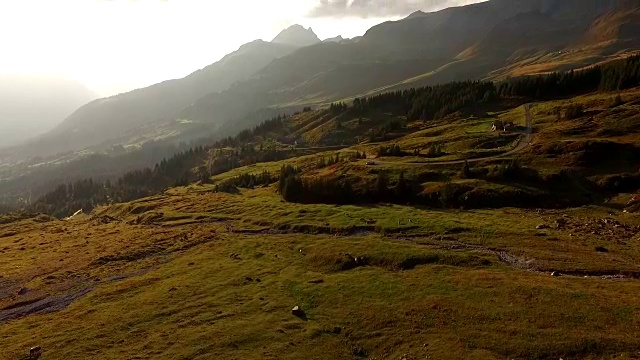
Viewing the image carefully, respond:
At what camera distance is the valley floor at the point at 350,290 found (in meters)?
38.4

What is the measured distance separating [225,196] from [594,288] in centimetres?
11446

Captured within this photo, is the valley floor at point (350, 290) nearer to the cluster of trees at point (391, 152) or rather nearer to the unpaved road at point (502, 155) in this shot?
the unpaved road at point (502, 155)

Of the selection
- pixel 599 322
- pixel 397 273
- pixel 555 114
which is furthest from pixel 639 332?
pixel 555 114

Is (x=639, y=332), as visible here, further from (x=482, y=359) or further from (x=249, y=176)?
(x=249, y=176)

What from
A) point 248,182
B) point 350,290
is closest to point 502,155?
point 350,290

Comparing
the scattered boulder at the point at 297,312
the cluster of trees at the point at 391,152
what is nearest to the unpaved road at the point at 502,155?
the cluster of trees at the point at 391,152

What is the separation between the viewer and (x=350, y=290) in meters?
51.8

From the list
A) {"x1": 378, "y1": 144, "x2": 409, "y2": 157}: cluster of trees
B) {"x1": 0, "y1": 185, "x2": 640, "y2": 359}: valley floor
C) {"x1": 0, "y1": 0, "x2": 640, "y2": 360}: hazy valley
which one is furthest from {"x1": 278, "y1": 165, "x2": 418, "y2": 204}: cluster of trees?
Result: {"x1": 378, "y1": 144, "x2": 409, "y2": 157}: cluster of trees

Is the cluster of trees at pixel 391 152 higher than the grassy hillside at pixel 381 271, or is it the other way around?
the cluster of trees at pixel 391 152

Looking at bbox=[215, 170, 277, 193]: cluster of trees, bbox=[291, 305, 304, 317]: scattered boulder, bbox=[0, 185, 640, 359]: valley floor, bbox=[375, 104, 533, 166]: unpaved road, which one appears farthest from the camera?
bbox=[215, 170, 277, 193]: cluster of trees

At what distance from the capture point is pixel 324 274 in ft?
197

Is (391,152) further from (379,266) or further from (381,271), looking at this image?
(381,271)

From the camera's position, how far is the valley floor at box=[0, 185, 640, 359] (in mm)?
38438

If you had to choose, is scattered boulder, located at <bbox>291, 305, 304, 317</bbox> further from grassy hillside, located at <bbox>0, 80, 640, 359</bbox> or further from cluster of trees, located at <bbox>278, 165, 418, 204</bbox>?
cluster of trees, located at <bbox>278, 165, 418, 204</bbox>
